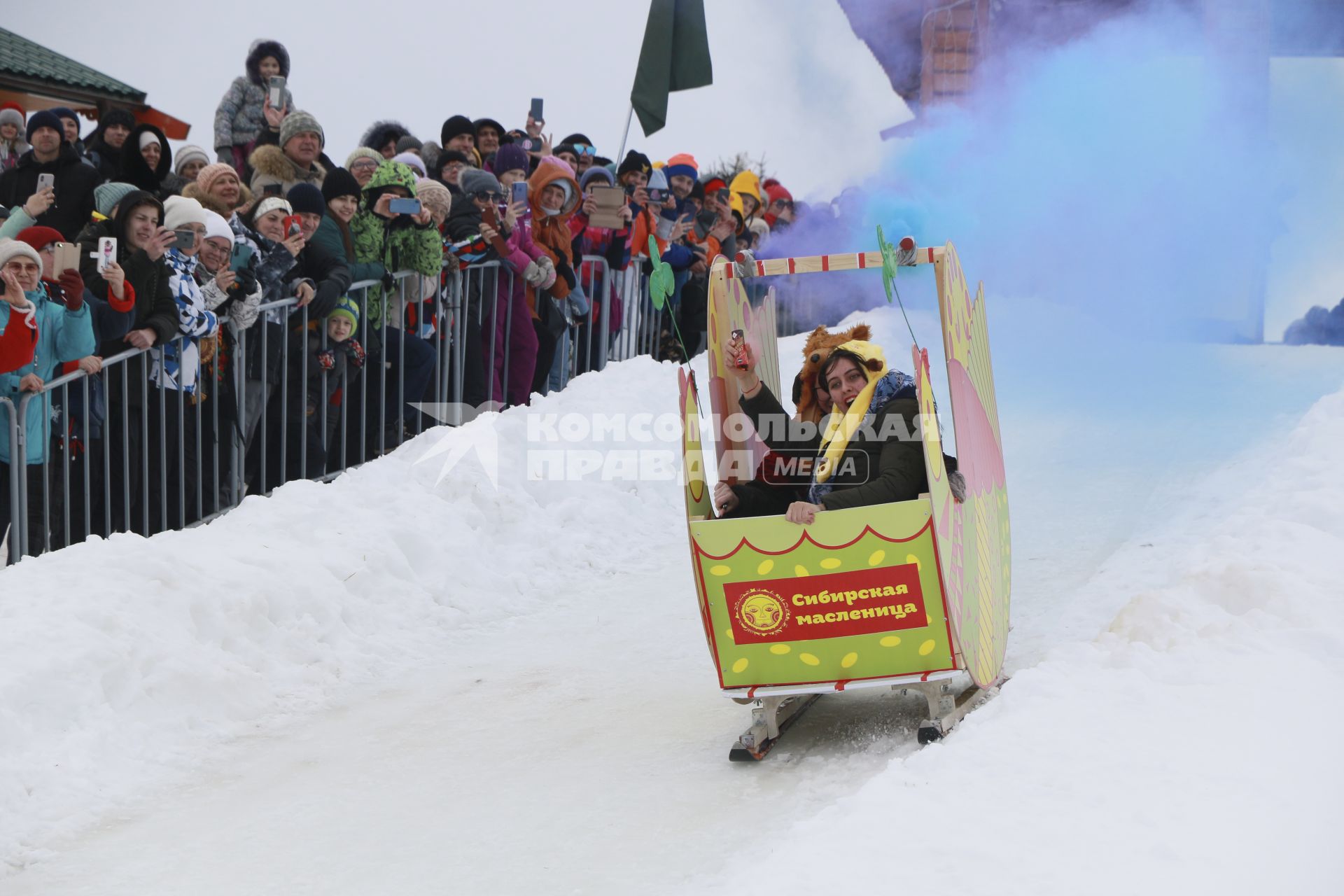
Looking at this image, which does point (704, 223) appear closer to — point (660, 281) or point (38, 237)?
point (660, 281)

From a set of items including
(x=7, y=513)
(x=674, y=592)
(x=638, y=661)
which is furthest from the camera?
(x=674, y=592)

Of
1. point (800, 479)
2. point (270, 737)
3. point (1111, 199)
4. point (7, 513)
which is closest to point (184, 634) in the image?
point (270, 737)

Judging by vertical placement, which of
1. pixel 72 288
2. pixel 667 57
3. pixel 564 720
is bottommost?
pixel 564 720

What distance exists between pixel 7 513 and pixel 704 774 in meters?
3.19

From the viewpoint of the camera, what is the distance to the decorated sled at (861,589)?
5.22m

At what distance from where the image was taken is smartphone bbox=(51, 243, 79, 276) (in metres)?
6.47

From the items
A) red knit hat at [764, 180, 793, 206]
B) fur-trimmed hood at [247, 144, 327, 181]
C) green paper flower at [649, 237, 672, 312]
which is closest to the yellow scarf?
green paper flower at [649, 237, 672, 312]

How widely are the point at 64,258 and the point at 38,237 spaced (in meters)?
0.13

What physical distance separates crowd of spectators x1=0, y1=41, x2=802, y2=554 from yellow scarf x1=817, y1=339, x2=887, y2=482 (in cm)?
321

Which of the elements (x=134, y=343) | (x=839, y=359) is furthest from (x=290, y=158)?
(x=839, y=359)

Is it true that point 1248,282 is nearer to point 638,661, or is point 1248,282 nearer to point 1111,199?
point 1111,199

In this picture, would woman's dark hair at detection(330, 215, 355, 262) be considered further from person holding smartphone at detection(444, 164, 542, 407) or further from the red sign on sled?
the red sign on sled

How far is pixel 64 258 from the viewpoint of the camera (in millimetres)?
6508

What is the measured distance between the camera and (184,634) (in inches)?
230
